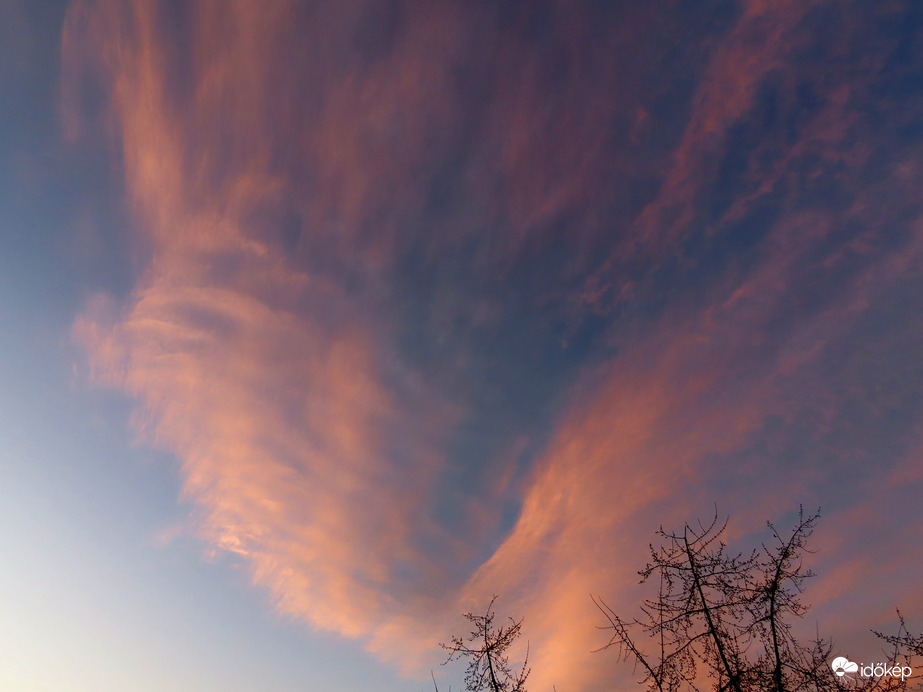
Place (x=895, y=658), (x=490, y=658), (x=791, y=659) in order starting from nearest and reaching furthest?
1. (x=791, y=659)
2. (x=895, y=658)
3. (x=490, y=658)

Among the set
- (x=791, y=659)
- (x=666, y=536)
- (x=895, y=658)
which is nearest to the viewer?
(x=791, y=659)

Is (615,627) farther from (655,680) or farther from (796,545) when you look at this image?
(796,545)

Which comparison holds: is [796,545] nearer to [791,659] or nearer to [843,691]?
[791,659]

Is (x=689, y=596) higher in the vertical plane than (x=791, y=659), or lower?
higher

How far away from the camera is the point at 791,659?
475 inches

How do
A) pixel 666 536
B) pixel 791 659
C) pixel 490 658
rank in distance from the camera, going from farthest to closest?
pixel 490 658
pixel 666 536
pixel 791 659

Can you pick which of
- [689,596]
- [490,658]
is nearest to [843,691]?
[689,596]

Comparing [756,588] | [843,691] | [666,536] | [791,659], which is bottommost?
[843,691]

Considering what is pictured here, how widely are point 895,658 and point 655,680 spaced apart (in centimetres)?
748

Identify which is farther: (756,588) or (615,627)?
(615,627)

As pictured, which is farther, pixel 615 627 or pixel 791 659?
pixel 615 627

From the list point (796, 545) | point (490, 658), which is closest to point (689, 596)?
point (796, 545)

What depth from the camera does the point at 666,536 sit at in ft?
47.6

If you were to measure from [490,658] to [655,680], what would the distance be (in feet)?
45.8
